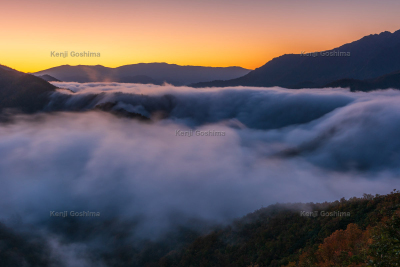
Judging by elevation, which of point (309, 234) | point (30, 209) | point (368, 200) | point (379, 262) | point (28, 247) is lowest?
point (30, 209)

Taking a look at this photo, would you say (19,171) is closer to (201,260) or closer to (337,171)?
(201,260)

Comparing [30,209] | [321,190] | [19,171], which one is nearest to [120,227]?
[30,209]

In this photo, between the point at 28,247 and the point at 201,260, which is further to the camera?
the point at 28,247

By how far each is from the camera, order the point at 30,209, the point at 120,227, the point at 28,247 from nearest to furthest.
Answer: the point at 28,247 → the point at 120,227 → the point at 30,209

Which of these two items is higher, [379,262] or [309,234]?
[379,262]

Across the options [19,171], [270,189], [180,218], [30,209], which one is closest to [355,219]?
[180,218]

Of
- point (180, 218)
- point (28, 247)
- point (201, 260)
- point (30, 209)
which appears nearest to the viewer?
point (201, 260)

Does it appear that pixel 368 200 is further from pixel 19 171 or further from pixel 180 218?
pixel 19 171
